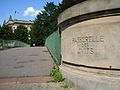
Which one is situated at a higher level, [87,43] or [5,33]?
[5,33]

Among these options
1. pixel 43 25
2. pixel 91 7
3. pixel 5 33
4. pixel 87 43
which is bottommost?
pixel 87 43

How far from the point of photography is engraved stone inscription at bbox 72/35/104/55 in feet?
21.3

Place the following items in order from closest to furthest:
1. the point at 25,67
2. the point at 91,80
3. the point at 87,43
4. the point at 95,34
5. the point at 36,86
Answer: the point at 91,80 < the point at 95,34 < the point at 87,43 < the point at 36,86 < the point at 25,67

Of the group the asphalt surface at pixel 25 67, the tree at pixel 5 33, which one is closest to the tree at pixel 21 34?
the tree at pixel 5 33

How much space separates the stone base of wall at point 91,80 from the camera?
5970 millimetres

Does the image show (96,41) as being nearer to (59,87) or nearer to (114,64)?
(114,64)

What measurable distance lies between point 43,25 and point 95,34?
98.7 meters

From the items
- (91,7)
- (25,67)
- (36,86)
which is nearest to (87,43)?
(91,7)

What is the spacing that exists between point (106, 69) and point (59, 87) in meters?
1.71

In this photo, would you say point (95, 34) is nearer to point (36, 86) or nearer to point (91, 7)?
point (91, 7)

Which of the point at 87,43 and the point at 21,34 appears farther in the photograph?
the point at 21,34

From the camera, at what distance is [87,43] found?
271 inches

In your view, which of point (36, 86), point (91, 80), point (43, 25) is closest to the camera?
point (91, 80)

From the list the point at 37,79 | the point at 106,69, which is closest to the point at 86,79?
the point at 106,69
